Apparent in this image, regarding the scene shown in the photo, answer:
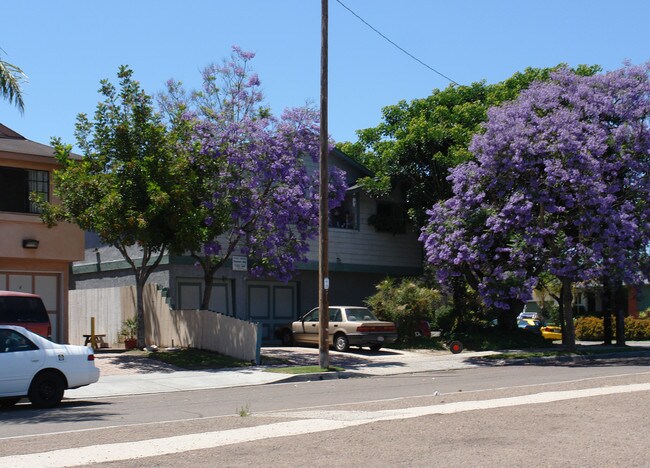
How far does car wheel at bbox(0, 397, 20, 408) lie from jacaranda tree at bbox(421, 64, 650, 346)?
16033 mm

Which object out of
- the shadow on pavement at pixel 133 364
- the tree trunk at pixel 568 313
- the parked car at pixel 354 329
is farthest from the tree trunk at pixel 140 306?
the tree trunk at pixel 568 313

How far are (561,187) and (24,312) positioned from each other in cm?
1621

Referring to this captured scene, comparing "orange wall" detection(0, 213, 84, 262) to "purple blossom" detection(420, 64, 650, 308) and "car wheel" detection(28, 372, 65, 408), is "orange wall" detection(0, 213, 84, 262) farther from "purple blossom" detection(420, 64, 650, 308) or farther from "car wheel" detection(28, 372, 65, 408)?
"purple blossom" detection(420, 64, 650, 308)

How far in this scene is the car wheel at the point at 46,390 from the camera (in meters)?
14.7

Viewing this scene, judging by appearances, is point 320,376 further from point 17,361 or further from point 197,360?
point 17,361

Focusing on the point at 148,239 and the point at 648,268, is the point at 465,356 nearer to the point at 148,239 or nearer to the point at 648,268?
the point at 648,268

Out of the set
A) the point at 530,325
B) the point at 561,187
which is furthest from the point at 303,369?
the point at 530,325

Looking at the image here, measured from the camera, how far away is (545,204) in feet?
85.5

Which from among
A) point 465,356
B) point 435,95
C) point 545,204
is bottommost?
point 465,356

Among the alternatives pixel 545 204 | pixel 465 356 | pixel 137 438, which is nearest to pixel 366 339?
pixel 465 356

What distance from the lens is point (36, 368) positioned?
1470 centimetres

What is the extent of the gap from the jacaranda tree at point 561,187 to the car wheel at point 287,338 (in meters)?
6.75

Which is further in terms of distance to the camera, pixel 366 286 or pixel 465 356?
pixel 366 286

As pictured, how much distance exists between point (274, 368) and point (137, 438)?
12.5m
